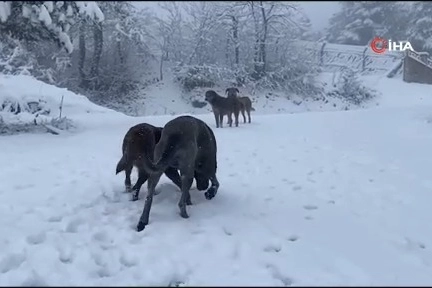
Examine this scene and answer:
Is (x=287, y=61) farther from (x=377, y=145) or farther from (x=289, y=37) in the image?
(x=377, y=145)

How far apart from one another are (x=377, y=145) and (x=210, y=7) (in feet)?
54.2

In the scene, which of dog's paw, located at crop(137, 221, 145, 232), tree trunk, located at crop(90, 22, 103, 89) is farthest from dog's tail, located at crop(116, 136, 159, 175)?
tree trunk, located at crop(90, 22, 103, 89)

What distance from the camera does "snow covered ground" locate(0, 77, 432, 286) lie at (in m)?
3.53

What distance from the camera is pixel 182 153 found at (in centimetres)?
454

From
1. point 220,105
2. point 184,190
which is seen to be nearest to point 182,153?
→ point 184,190

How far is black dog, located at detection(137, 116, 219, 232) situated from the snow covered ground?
24 cm

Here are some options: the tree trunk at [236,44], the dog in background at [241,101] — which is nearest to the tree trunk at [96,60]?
the tree trunk at [236,44]

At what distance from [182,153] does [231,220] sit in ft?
2.79

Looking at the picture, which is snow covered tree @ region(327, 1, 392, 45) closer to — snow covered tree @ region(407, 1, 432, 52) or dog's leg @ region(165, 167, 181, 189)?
snow covered tree @ region(407, 1, 432, 52)

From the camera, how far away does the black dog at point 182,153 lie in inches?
175

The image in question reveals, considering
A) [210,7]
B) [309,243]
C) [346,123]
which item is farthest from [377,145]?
[210,7]

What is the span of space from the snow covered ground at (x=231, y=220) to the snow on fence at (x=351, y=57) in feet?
44.2

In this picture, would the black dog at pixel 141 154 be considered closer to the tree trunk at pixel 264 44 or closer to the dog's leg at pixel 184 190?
the dog's leg at pixel 184 190

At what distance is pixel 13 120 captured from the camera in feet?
30.1
